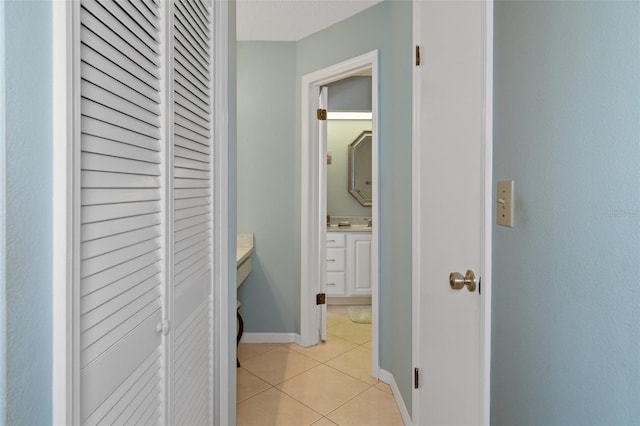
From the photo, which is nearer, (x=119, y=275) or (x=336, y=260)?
(x=119, y=275)

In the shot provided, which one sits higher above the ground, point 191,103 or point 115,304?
point 191,103

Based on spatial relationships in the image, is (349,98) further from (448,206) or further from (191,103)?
(191,103)

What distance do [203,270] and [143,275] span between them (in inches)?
18.0

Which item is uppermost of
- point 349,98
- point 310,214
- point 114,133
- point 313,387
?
point 349,98

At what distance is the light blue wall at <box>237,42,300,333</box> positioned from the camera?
329 centimetres

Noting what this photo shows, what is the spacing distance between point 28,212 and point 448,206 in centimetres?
131

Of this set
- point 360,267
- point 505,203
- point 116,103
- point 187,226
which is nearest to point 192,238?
point 187,226

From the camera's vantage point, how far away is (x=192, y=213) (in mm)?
1236

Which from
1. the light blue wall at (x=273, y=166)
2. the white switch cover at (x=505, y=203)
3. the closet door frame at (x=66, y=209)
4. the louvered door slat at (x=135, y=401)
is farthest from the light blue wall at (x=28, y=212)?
the light blue wall at (x=273, y=166)

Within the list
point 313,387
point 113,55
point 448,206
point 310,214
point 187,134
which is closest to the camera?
point 113,55

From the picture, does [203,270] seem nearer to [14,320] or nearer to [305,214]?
[14,320]

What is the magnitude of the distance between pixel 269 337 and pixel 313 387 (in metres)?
0.88

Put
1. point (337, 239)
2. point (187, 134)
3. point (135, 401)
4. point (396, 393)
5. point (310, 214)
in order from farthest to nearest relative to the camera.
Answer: point (337, 239) → point (310, 214) → point (396, 393) → point (187, 134) → point (135, 401)

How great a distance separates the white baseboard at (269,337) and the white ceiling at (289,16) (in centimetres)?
236
